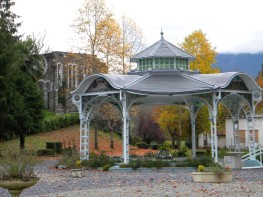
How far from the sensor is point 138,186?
54.4ft

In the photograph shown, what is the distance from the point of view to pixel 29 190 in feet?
52.9

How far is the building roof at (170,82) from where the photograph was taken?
24.2 meters

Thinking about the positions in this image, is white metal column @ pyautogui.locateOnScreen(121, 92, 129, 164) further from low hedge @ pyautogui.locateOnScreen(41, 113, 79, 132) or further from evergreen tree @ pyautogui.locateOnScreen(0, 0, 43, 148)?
low hedge @ pyautogui.locateOnScreen(41, 113, 79, 132)

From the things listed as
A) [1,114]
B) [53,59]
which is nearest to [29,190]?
[1,114]

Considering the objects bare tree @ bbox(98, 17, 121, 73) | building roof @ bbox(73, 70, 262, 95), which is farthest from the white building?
building roof @ bbox(73, 70, 262, 95)

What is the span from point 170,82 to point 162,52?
2.42m

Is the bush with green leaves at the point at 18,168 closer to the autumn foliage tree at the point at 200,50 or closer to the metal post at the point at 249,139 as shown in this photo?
the metal post at the point at 249,139

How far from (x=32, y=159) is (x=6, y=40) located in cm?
2502

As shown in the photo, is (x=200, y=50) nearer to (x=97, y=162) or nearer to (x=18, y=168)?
(x=97, y=162)

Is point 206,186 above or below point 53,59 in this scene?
below

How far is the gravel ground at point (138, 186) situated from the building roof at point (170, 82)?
448cm

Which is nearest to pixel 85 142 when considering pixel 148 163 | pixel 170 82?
pixel 148 163

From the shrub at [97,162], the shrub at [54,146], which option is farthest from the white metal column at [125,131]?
the shrub at [54,146]

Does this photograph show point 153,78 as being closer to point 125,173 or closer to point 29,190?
point 125,173
